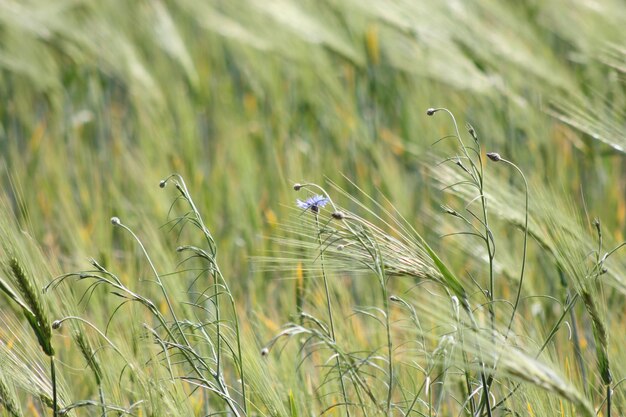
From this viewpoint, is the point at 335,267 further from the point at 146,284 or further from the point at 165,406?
the point at 146,284

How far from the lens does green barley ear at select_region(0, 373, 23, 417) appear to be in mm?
1137

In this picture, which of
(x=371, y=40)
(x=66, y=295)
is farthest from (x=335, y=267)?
(x=371, y=40)

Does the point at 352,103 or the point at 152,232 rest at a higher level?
the point at 152,232

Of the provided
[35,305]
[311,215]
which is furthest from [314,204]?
[35,305]

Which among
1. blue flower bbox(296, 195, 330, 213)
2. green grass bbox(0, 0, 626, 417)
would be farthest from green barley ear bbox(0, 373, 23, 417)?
blue flower bbox(296, 195, 330, 213)

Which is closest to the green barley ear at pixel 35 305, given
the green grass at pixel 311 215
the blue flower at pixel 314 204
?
the green grass at pixel 311 215

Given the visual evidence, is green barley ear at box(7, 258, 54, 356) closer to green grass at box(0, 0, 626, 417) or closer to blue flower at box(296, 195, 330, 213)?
green grass at box(0, 0, 626, 417)

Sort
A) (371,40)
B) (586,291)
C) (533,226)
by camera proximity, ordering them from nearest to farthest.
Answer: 1. (586,291)
2. (533,226)
3. (371,40)

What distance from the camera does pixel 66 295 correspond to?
1260 mm

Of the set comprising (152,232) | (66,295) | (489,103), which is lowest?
(489,103)

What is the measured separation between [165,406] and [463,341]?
1.19 feet

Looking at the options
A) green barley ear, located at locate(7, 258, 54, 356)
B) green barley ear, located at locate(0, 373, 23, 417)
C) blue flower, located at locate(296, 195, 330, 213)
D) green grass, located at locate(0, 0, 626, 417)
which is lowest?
green grass, located at locate(0, 0, 626, 417)

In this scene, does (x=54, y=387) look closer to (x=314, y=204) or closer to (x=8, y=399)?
(x=8, y=399)

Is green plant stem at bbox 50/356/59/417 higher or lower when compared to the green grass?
higher
